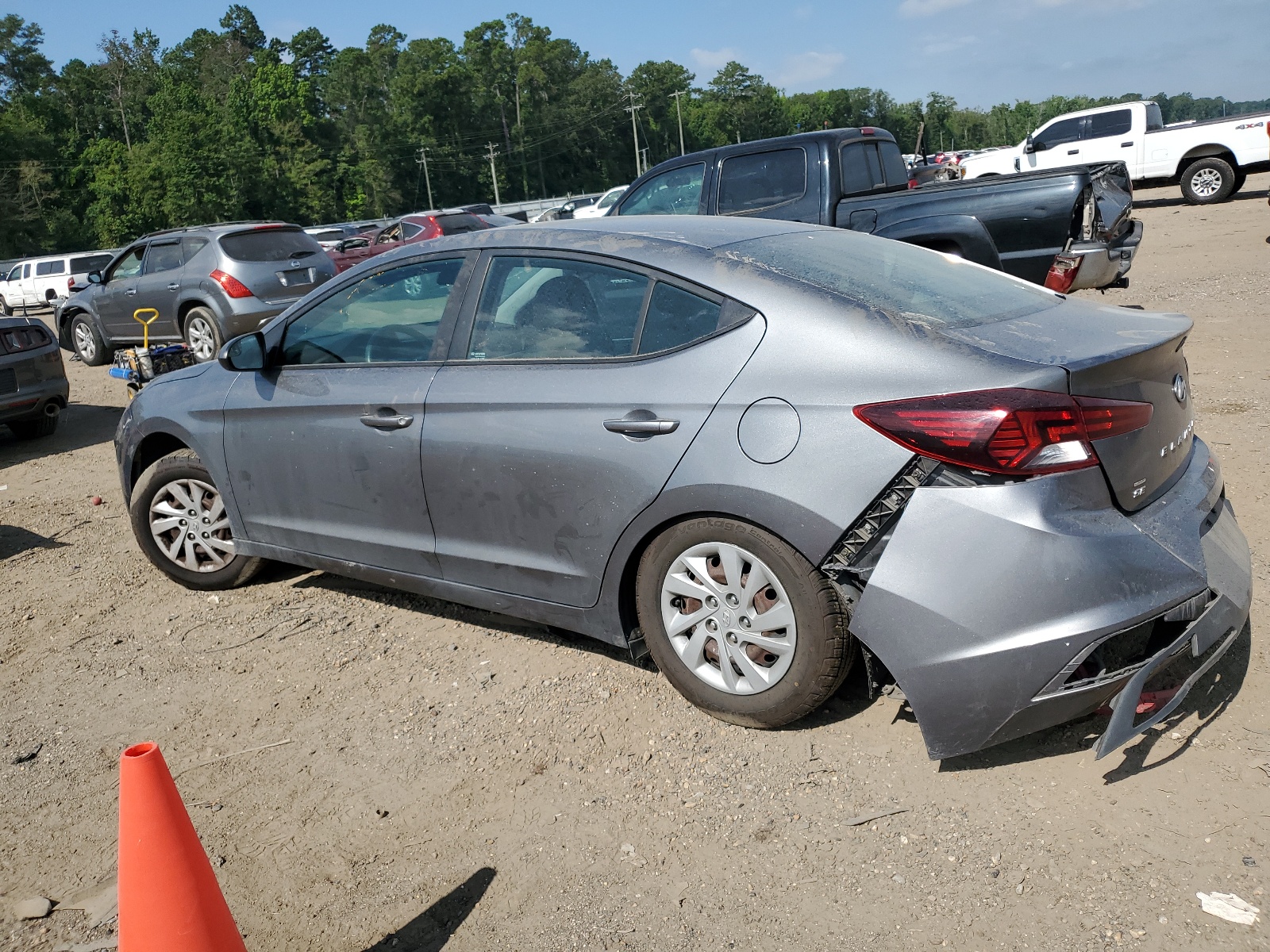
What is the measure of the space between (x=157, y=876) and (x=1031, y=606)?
2.22 meters

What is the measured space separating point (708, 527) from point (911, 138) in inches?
5831

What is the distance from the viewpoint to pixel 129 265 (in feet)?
45.1

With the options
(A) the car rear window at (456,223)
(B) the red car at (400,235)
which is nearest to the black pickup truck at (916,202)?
(B) the red car at (400,235)

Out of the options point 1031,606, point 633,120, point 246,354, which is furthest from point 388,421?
point 633,120

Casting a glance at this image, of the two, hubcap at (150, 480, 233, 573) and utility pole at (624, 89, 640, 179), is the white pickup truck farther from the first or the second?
utility pole at (624, 89, 640, 179)

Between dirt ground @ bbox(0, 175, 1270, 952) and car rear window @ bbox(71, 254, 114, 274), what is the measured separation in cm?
2802

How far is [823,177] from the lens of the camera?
884 cm

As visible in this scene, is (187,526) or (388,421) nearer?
(388,421)

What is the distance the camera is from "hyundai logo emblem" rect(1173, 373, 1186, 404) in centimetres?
314

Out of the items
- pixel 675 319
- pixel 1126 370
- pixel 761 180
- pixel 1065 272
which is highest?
pixel 761 180

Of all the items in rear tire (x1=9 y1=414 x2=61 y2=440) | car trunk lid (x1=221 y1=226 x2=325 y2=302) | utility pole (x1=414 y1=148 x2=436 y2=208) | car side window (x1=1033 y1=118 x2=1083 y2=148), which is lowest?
rear tire (x1=9 y1=414 x2=61 y2=440)

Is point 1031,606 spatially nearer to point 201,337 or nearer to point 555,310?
point 555,310

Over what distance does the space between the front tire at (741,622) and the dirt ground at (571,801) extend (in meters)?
0.20

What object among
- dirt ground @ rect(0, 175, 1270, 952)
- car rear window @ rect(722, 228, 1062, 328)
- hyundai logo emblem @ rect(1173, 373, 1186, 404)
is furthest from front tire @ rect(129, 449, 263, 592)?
hyundai logo emblem @ rect(1173, 373, 1186, 404)
